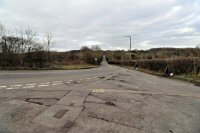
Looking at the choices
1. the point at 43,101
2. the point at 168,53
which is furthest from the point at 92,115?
the point at 168,53

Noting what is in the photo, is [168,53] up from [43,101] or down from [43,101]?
up

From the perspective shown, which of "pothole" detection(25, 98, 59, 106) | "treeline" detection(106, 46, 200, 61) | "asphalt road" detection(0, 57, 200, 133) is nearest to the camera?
"asphalt road" detection(0, 57, 200, 133)

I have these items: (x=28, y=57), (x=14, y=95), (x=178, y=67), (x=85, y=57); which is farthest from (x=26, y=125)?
(x=85, y=57)

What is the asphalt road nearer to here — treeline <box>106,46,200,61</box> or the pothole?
the pothole

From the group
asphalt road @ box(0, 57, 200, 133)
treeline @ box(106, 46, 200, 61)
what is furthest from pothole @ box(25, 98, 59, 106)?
treeline @ box(106, 46, 200, 61)

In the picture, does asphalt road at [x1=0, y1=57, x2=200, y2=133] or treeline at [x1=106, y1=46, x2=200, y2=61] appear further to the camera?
treeline at [x1=106, y1=46, x2=200, y2=61]

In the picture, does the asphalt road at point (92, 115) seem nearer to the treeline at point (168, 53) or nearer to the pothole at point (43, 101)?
the pothole at point (43, 101)

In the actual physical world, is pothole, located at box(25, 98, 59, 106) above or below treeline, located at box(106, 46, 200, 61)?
below

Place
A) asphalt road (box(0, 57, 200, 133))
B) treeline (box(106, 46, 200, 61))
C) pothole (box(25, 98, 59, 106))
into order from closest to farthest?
1. asphalt road (box(0, 57, 200, 133))
2. pothole (box(25, 98, 59, 106))
3. treeline (box(106, 46, 200, 61))

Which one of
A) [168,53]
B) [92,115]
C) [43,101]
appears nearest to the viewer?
[92,115]

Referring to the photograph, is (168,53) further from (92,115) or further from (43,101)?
(92,115)

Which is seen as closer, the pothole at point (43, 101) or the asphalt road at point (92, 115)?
the asphalt road at point (92, 115)

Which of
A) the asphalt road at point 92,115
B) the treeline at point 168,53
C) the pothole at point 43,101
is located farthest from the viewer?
the treeline at point 168,53

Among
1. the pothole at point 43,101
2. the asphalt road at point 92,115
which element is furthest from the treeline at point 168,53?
the pothole at point 43,101
